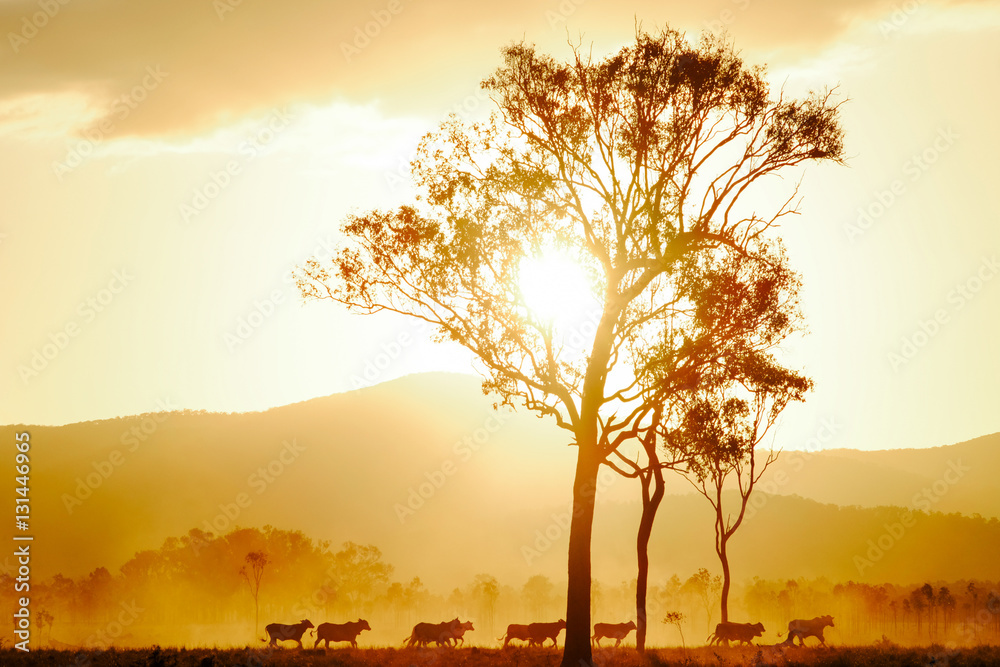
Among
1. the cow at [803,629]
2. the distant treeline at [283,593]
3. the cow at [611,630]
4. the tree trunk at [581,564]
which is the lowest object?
the distant treeline at [283,593]

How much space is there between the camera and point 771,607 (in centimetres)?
18525

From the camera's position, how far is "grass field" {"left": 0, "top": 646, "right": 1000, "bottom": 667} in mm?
24234

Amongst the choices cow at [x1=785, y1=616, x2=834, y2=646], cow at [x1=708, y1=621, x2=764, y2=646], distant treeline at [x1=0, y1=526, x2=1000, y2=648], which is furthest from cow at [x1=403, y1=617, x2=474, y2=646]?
distant treeline at [x1=0, y1=526, x2=1000, y2=648]

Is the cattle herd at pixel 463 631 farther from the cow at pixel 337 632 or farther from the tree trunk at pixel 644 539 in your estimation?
the tree trunk at pixel 644 539

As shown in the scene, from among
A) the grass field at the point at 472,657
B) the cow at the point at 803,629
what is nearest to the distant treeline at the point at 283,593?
the cow at the point at 803,629

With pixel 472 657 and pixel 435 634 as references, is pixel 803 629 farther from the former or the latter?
pixel 472 657

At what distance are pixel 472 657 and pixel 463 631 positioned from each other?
6.31 meters

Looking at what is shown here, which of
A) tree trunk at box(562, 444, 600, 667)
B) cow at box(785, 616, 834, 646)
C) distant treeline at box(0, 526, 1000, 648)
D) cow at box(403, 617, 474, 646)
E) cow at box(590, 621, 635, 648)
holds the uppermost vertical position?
tree trunk at box(562, 444, 600, 667)

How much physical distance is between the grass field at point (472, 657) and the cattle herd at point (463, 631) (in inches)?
96.5

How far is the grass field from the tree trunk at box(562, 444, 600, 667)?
4.30 feet

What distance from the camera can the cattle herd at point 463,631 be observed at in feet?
108

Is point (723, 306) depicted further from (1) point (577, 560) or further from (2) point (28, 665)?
(2) point (28, 665)

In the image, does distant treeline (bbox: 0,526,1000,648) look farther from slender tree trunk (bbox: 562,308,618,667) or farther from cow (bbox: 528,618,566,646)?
slender tree trunk (bbox: 562,308,618,667)

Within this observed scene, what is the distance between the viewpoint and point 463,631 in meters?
34.3
